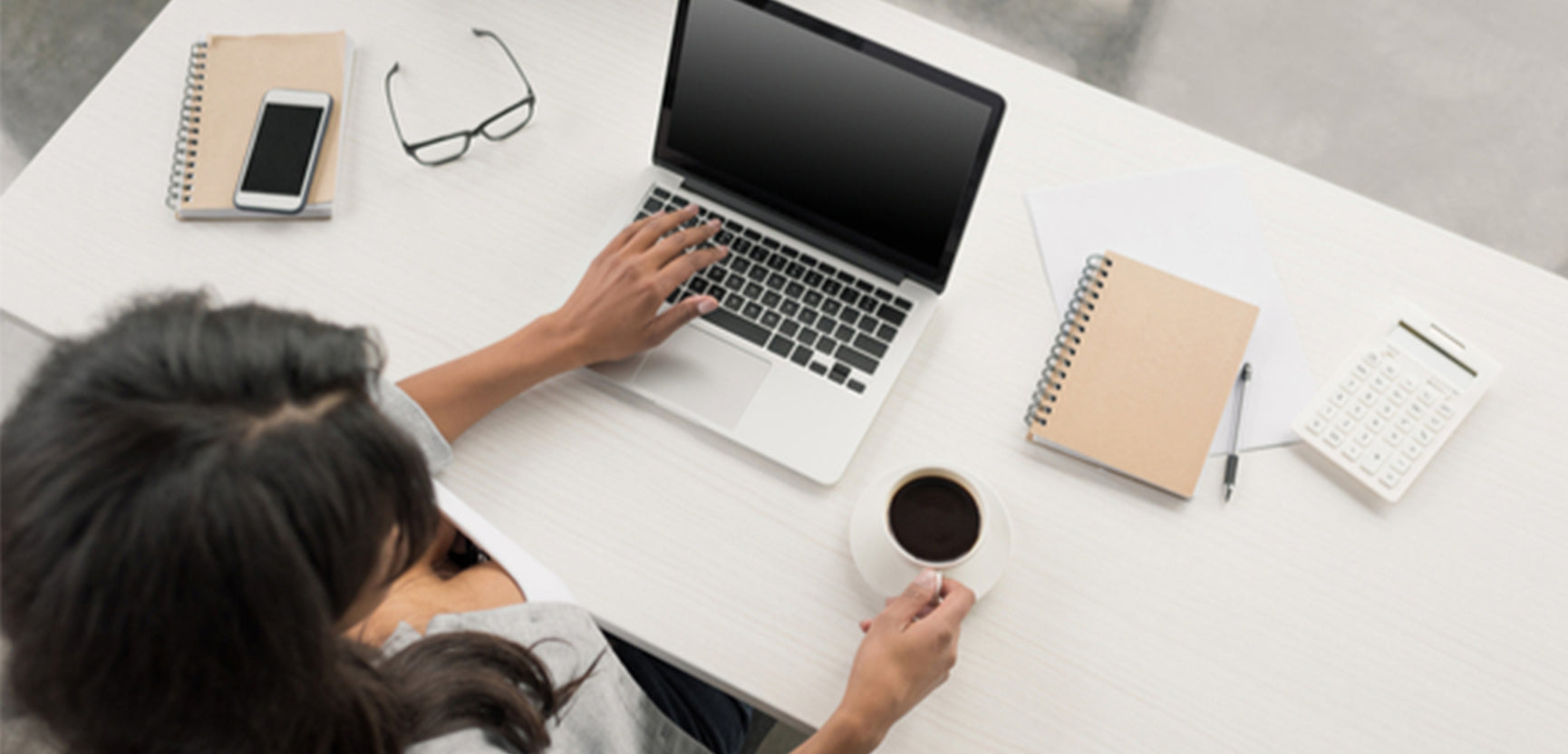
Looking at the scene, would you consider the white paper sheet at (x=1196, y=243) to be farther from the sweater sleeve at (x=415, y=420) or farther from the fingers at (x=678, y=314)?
the sweater sleeve at (x=415, y=420)

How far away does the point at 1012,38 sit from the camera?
78.5 inches

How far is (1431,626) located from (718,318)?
706 millimetres

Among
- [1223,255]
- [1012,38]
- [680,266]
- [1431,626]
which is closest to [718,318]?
[680,266]

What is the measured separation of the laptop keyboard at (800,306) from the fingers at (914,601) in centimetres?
19

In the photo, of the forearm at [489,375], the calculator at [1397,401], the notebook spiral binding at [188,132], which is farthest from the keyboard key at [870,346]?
the notebook spiral binding at [188,132]

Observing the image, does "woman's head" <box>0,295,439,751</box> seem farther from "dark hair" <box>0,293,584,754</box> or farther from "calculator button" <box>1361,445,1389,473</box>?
"calculator button" <box>1361,445,1389,473</box>

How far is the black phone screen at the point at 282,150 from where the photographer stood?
0.98 meters

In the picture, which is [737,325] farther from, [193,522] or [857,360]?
[193,522]

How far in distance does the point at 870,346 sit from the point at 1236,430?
35 centimetres

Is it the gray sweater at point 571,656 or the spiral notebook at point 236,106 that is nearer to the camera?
the gray sweater at point 571,656

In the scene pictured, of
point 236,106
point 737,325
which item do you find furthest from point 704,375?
point 236,106

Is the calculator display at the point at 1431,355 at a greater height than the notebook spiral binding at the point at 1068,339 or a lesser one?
greater

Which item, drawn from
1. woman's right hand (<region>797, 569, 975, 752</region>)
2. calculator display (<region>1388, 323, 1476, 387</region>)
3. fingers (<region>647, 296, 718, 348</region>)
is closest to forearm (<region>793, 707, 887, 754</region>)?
woman's right hand (<region>797, 569, 975, 752</region>)

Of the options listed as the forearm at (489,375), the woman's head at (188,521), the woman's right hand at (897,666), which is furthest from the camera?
the forearm at (489,375)
